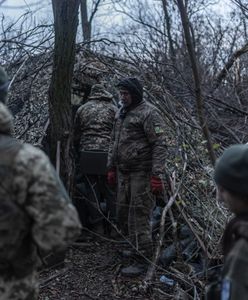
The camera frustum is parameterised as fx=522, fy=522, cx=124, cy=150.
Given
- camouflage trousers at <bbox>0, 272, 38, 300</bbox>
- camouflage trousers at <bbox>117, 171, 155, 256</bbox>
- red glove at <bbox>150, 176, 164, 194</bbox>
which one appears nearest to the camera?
camouflage trousers at <bbox>0, 272, 38, 300</bbox>

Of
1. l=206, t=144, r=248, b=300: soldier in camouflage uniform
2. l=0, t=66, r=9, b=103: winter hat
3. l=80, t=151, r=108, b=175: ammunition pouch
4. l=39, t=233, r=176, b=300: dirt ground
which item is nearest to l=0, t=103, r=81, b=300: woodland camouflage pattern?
l=0, t=66, r=9, b=103: winter hat

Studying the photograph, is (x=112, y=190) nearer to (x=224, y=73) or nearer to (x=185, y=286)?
(x=185, y=286)

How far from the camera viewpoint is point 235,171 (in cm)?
237

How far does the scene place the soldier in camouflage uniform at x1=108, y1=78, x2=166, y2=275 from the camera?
5.77 metres

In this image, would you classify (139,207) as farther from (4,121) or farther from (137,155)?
(4,121)

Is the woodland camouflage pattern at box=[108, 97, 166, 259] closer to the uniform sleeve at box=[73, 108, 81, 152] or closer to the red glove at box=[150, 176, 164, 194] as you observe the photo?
the red glove at box=[150, 176, 164, 194]

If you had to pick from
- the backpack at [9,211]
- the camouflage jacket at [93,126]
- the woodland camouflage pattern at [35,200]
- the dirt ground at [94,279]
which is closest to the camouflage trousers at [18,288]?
the woodland camouflage pattern at [35,200]

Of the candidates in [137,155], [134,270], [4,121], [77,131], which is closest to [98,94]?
[77,131]

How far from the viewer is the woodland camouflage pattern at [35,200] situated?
7.93 ft

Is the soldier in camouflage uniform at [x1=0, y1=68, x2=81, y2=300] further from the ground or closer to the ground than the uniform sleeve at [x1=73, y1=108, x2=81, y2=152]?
closer to the ground

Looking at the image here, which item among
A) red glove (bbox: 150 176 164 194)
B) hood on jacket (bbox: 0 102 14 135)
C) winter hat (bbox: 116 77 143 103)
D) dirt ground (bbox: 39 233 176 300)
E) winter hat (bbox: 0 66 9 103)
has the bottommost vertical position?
dirt ground (bbox: 39 233 176 300)

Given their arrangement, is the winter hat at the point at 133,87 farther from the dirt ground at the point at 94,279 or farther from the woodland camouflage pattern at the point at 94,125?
the dirt ground at the point at 94,279

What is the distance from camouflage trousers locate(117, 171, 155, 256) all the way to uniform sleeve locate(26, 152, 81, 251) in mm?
3437

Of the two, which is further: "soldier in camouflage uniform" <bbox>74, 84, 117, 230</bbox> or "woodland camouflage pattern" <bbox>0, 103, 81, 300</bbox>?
"soldier in camouflage uniform" <bbox>74, 84, 117, 230</bbox>
